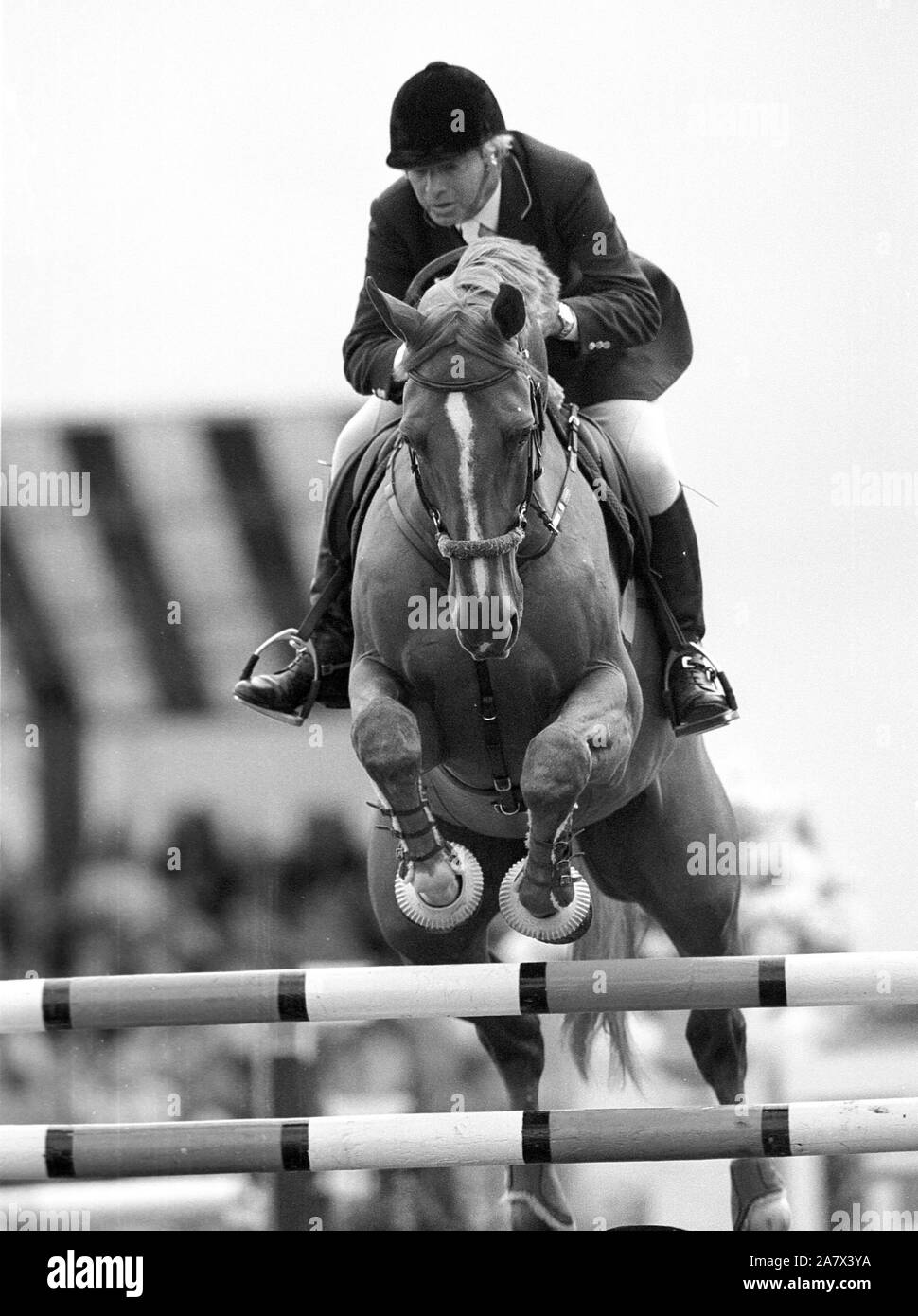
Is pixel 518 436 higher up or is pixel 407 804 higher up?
pixel 518 436

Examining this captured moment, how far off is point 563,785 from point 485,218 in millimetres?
1375

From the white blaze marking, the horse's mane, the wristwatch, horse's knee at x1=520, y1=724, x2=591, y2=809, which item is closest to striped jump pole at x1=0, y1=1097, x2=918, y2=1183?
horse's knee at x1=520, y1=724, x2=591, y2=809

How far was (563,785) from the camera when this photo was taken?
3.04 metres

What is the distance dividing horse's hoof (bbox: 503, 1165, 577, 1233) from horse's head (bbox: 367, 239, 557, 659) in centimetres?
155

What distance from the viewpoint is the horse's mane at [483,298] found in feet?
10.0

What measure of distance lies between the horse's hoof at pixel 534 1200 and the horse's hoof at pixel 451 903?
99cm

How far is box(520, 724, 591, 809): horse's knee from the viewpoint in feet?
9.97

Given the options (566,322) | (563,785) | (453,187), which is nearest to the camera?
(563,785)

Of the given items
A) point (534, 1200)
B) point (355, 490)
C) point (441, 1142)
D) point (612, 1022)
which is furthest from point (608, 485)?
point (534, 1200)

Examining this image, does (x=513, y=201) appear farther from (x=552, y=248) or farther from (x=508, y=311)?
(x=508, y=311)

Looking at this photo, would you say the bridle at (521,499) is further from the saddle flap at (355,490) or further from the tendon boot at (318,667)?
the tendon boot at (318,667)

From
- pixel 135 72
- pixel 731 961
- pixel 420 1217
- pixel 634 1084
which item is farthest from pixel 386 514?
pixel 135 72

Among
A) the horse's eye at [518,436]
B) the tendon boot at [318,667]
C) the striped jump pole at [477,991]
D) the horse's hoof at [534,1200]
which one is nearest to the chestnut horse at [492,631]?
the horse's eye at [518,436]

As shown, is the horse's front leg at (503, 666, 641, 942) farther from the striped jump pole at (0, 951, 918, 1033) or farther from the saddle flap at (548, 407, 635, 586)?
the saddle flap at (548, 407, 635, 586)
